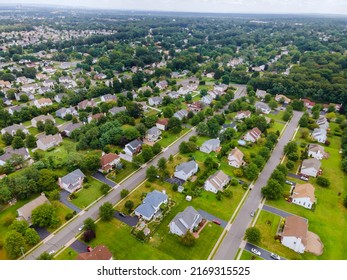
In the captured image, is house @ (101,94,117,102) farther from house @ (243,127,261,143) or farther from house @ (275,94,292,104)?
house @ (275,94,292,104)

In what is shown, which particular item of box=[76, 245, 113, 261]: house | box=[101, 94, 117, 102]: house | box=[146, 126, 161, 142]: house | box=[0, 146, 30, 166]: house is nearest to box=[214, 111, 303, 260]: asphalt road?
box=[76, 245, 113, 261]: house

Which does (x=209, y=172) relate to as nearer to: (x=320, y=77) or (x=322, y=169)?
(x=322, y=169)

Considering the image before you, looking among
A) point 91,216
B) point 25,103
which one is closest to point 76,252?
point 91,216

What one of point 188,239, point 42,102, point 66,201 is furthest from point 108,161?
point 42,102

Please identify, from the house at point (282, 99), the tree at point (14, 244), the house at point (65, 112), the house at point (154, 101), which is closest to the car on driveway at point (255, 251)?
the tree at point (14, 244)

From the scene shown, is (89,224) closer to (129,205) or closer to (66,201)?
(129,205)

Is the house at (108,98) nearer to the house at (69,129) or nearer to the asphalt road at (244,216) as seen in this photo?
the house at (69,129)
